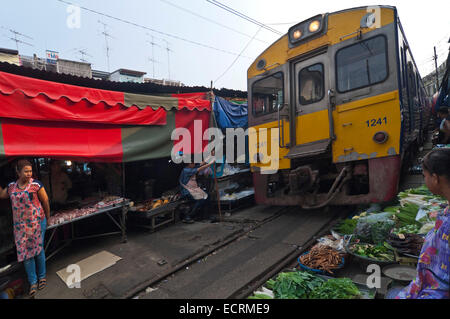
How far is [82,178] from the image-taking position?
20.2 ft

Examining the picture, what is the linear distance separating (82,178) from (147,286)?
4033mm

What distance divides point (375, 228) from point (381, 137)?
1630 millimetres

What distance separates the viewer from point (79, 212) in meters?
4.54

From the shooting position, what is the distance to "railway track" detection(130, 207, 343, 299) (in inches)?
120

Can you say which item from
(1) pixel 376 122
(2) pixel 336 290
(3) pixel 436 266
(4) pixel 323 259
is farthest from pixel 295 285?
(1) pixel 376 122

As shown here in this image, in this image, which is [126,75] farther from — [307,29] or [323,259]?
[323,259]

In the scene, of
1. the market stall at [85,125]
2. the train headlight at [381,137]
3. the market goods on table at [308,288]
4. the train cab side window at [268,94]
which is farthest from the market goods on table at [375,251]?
the market stall at [85,125]

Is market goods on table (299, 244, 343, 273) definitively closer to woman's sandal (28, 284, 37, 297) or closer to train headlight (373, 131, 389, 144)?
train headlight (373, 131, 389, 144)

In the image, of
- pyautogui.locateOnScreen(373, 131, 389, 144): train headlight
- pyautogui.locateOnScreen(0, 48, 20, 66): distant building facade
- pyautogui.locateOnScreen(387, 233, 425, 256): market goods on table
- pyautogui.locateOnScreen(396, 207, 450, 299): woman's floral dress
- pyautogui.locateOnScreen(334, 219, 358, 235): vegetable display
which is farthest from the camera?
pyautogui.locateOnScreen(0, 48, 20, 66): distant building facade

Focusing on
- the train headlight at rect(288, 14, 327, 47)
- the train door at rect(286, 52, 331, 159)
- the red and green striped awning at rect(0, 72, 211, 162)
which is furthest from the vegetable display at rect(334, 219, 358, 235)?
the red and green striped awning at rect(0, 72, 211, 162)

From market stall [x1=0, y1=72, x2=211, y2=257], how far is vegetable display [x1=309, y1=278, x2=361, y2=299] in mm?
3841

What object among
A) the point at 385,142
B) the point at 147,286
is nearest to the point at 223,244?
the point at 147,286

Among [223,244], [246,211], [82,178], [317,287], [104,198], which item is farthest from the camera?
[246,211]
